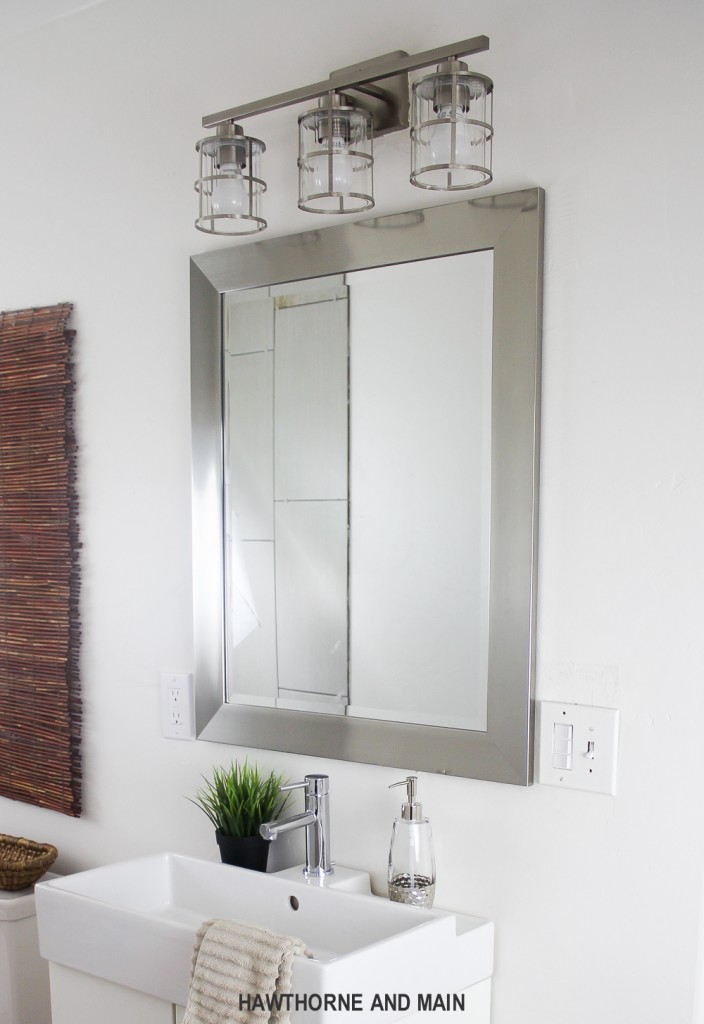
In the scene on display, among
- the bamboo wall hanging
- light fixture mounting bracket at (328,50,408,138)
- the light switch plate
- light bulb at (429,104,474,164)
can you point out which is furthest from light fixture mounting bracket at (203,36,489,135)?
the light switch plate

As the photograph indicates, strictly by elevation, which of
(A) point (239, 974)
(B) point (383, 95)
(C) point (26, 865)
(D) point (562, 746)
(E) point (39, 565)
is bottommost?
(C) point (26, 865)

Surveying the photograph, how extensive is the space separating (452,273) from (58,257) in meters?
0.95

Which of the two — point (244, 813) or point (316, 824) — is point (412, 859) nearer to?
point (316, 824)

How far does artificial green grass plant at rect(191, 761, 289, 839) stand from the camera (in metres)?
1.69

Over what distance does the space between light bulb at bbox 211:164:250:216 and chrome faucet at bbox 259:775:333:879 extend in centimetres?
91

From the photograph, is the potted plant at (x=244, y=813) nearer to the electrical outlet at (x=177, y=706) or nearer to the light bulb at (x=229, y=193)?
the electrical outlet at (x=177, y=706)

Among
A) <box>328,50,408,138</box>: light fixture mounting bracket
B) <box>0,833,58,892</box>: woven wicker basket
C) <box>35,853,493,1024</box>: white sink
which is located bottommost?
<box>0,833,58,892</box>: woven wicker basket

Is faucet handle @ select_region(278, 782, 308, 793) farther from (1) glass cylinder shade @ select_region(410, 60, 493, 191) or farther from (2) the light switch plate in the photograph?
(1) glass cylinder shade @ select_region(410, 60, 493, 191)

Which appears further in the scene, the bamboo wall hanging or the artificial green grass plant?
the bamboo wall hanging

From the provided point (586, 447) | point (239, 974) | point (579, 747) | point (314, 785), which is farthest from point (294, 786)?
point (586, 447)

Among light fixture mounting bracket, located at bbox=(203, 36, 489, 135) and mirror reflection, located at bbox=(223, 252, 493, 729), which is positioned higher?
light fixture mounting bracket, located at bbox=(203, 36, 489, 135)

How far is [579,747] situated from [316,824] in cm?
45

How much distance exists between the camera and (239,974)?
1304 millimetres

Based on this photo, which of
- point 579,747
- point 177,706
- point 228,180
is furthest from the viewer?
point 177,706
